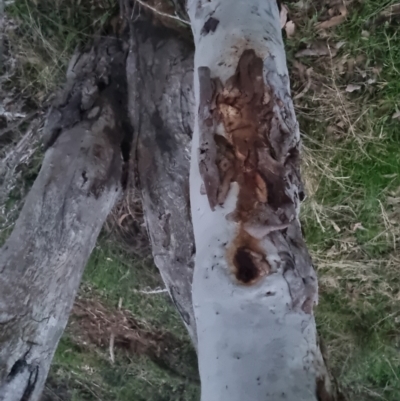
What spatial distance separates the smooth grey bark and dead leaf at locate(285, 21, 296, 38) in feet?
1.42

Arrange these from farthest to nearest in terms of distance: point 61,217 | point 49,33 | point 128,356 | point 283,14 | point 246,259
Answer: point 128,356 < point 49,33 < point 283,14 < point 61,217 < point 246,259

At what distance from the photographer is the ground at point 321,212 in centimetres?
174

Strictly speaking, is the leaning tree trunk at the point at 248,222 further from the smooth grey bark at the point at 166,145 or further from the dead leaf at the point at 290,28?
the dead leaf at the point at 290,28

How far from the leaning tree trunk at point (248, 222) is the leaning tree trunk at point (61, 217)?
17.9 inches

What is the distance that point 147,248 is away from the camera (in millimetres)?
2006

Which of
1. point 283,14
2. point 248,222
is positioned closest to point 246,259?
point 248,222

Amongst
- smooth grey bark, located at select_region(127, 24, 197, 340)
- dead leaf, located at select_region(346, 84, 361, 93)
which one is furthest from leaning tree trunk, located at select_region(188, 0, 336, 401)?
dead leaf, located at select_region(346, 84, 361, 93)

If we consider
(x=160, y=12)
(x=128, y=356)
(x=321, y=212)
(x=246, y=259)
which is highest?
(x=160, y=12)

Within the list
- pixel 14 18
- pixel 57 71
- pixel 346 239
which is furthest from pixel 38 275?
pixel 346 239

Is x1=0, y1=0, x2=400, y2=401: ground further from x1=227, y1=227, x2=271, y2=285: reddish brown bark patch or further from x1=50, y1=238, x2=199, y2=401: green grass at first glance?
x1=227, y1=227, x2=271, y2=285: reddish brown bark patch

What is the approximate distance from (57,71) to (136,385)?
143 cm

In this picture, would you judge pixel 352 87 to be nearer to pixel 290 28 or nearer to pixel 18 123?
pixel 290 28

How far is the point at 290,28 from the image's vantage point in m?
1.72

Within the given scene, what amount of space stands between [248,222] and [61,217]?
0.66 m
